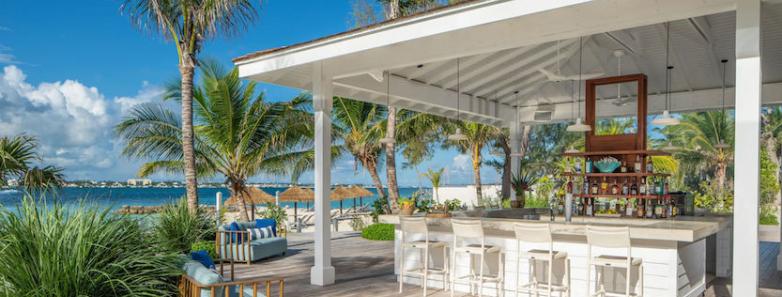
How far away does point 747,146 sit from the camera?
14.9ft

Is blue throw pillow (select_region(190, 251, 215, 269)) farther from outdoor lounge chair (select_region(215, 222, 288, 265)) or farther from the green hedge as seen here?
the green hedge

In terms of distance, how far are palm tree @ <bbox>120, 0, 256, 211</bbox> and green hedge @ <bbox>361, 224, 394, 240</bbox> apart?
4.27m

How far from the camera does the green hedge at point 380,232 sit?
1275cm

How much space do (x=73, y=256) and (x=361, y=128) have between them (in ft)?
41.1

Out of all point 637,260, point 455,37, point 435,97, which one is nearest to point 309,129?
point 435,97

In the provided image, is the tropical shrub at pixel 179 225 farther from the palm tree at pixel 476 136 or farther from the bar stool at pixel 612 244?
the palm tree at pixel 476 136

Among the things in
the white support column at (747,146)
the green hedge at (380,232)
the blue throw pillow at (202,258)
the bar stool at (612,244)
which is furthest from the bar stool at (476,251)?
the green hedge at (380,232)

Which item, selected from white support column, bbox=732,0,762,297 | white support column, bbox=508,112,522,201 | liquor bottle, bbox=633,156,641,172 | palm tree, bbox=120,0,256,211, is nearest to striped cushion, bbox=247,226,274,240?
palm tree, bbox=120,0,256,211

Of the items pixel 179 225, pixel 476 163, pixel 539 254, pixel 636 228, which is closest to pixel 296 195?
pixel 476 163

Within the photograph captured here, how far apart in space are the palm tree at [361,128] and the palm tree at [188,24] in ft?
17.7

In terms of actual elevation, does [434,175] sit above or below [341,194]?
above

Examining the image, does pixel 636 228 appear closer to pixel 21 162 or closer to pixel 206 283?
pixel 206 283

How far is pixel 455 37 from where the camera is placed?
620cm

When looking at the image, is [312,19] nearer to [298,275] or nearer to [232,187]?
[232,187]
